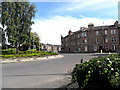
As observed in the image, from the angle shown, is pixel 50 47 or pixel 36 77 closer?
pixel 36 77

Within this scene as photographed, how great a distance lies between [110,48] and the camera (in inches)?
2232

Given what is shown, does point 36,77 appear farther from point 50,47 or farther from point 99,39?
point 50,47

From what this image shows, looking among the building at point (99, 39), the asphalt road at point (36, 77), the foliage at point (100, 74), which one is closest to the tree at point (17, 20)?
the asphalt road at point (36, 77)

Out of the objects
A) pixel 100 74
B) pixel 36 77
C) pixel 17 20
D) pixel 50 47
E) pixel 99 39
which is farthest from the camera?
pixel 50 47

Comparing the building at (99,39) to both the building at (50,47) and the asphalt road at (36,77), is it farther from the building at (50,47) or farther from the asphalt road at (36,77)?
the building at (50,47)

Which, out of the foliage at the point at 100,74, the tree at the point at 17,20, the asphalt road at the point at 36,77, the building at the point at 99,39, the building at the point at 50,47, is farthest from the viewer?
the building at the point at 50,47

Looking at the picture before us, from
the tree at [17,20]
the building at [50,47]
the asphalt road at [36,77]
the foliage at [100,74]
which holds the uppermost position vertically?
the tree at [17,20]

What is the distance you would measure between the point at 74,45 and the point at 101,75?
2770 inches

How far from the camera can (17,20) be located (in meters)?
32.2

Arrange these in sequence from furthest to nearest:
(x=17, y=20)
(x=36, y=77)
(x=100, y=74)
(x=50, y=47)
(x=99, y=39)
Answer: (x=50, y=47), (x=99, y=39), (x=17, y=20), (x=36, y=77), (x=100, y=74)

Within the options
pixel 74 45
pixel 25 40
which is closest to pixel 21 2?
pixel 25 40

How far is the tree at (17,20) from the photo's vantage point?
31.3 m

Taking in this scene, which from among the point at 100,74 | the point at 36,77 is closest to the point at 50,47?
the point at 36,77

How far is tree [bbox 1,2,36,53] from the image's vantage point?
31328mm
